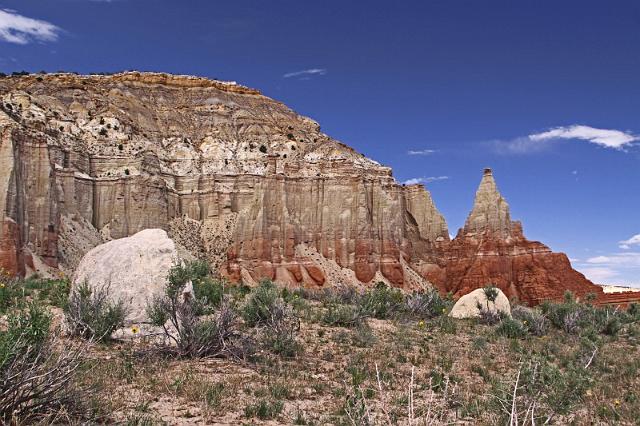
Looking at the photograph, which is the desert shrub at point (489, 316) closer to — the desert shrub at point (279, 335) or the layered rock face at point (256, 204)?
the desert shrub at point (279, 335)

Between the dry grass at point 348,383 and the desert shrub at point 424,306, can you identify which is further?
the desert shrub at point 424,306

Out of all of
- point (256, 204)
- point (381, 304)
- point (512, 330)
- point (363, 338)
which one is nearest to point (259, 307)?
point (363, 338)

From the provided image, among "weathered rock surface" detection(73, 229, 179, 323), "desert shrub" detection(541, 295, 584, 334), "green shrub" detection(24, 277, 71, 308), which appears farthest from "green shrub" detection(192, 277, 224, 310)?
"desert shrub" detection(541, 295, 584, 334)

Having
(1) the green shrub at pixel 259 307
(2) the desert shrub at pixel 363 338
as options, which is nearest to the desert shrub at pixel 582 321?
(2) the desert shrub at pixel 363 338

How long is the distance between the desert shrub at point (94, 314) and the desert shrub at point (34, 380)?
481 cm

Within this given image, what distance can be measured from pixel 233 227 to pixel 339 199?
1136 centimetres

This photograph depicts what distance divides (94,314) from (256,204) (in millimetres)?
45293

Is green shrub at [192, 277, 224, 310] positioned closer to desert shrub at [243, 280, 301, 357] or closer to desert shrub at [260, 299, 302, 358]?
desert shrub at [243, 280, 301, 357]

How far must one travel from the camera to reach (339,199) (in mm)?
59219

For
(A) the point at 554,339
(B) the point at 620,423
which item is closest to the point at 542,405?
(B) the point at 620,423

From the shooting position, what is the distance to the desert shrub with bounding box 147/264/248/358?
10.7m

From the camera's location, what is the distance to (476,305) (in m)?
22.7

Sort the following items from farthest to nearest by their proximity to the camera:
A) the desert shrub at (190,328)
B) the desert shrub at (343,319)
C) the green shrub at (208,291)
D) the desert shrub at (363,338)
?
1. the green shrub at (208,291)
2. the desert shrub at (343,319)
3. the desert shrub at (363,338)
4. the desert shrub at (190,328)

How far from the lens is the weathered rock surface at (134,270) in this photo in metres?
12.5
